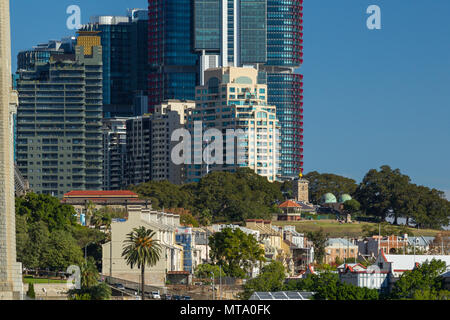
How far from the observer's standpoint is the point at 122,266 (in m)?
177

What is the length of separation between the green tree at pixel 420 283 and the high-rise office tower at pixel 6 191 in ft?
157

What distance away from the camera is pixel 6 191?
85812 millimetres

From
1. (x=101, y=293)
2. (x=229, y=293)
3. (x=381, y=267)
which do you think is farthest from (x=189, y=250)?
(x=101, y=293)

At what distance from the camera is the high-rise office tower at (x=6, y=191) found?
85562 millimetres

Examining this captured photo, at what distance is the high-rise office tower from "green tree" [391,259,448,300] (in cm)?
4773

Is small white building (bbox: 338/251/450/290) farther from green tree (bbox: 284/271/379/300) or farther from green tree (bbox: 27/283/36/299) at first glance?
green tree (bbox: 27/283/36/299)

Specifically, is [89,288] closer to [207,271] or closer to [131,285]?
[131,285]

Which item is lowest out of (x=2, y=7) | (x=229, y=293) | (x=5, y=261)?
(x=229, y=293)

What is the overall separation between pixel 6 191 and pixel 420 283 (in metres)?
56.9

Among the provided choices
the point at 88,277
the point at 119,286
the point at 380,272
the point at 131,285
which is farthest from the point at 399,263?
the point at 88,277

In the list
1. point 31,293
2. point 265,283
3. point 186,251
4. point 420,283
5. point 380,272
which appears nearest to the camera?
point 31,293
